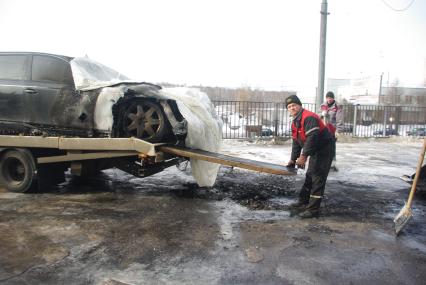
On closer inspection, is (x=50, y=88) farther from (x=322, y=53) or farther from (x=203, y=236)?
(x=322, y=53)

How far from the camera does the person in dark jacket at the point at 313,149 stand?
4.73 m

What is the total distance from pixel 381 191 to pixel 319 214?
6.73 ft

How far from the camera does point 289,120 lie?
15.6 m

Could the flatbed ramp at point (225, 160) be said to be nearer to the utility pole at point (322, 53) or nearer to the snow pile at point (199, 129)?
the snow pile at point (199, 129)

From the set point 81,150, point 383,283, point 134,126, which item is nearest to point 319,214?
point 383,283

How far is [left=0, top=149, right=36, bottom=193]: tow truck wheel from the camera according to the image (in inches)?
223

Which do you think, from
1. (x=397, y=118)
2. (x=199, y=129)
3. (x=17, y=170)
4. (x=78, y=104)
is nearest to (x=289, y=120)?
(x=397, y=118)

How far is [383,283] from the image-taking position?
3.08 metres

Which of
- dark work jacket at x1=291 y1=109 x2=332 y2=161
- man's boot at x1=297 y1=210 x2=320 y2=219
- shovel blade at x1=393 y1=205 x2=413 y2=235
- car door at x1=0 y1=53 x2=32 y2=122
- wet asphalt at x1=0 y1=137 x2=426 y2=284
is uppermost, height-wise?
car door at x1=0 y1=53 x2=32 y2=122

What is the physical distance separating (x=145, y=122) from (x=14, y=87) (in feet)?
7.34

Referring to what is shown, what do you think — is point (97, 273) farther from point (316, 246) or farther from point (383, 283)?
point (383, 283)

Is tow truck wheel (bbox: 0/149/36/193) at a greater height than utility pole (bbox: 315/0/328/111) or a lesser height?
lesser

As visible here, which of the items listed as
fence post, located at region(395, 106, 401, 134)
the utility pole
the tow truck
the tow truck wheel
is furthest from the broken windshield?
fence post, located at region(395, 106, 401, 134)

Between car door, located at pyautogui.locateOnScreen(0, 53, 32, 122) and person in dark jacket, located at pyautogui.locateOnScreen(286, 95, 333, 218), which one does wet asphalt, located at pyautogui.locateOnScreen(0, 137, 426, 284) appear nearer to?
person in dark jacket, located at pyautogui.locateOnScreen(286, 95, 333, 218)
